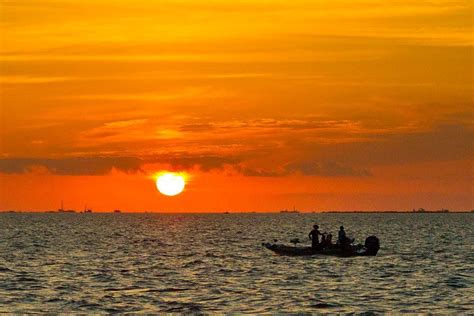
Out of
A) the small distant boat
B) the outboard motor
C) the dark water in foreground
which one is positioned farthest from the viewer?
the outboard motor

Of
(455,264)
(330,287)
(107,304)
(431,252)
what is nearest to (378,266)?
(455,264)

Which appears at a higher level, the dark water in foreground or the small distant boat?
the small distant boat

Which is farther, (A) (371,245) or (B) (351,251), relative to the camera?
(A) (371,245)

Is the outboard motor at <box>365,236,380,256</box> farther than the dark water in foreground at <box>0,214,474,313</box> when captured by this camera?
Yes

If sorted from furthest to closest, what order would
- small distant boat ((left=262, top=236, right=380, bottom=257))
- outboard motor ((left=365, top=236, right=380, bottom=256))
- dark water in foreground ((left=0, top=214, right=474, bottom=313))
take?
1. outboard motor ((left=365, top=236, right=380, bottom=256))
2. small distant boat ((left=262, top=236, right=380, bottom=257))
3. dark water in foreground ((left=0, top=214, right=474, bottom=313))

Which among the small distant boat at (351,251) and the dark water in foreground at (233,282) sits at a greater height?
the small distant boat at (351,251)

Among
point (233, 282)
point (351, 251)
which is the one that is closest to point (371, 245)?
point (351, 251)

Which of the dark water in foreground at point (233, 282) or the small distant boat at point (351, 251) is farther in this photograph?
the small distant boat at point (351, 251)

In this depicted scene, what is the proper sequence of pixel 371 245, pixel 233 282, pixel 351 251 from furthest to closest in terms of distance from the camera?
pixel 371 245 < pixel 351 251 < pixel 233 282

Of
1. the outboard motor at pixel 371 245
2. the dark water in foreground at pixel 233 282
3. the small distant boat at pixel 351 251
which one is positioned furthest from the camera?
the outboard motor at pixel 371 245

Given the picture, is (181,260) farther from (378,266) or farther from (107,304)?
(107,304)

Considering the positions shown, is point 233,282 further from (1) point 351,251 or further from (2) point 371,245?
(2) point 371,245

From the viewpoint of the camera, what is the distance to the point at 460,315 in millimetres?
43625

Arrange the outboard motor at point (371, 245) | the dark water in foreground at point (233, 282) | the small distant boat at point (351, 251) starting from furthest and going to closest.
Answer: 1. the outboard motor at point (371, 245)
2. the small distant boat at point (351, 251)
3. the dark water in foreground at point (233, 282)
